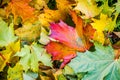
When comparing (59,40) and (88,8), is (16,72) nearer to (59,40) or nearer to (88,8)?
(59,40)

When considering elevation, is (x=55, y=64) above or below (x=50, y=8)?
below

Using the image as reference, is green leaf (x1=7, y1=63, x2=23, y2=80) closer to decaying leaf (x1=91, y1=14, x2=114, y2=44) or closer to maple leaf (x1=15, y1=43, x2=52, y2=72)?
maple leaf (x1=15, y1=43, x2=52, y2=72)

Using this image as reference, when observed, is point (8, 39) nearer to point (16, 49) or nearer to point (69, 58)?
point (16, 49)

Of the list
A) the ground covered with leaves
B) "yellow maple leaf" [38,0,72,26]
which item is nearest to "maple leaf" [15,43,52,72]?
the ground covered with leaves

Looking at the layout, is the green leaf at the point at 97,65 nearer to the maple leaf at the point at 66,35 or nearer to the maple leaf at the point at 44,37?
the maple leaf at the point at 66,35

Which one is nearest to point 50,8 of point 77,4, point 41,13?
point 41,13

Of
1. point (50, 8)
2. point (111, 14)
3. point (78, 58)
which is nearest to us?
point (78, 58)

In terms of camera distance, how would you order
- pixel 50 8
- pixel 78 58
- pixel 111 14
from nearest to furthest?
pixel 78 58, pixel 111 14, pixel 50 8
